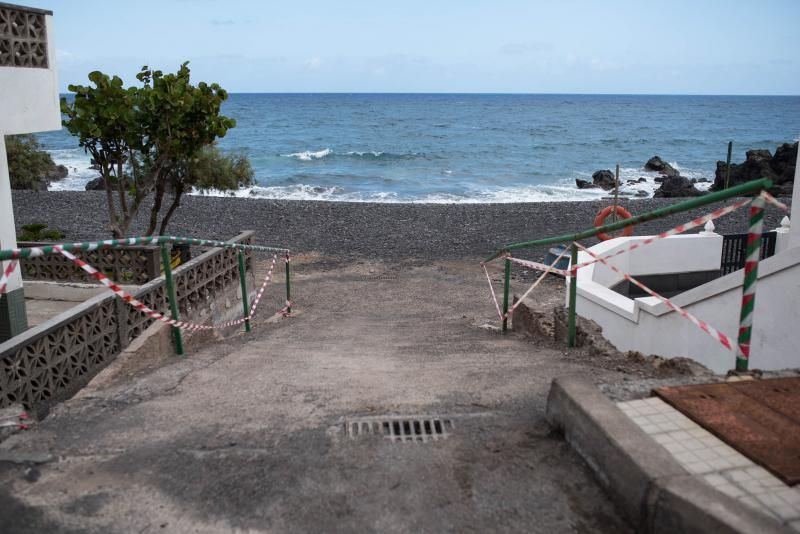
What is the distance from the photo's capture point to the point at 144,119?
1211 cm

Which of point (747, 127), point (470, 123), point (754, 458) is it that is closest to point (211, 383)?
point (754, 458)

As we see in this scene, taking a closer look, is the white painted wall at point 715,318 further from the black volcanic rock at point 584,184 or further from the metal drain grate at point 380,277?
the black volcanic rock at point 584,184

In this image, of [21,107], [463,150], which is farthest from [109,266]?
[463,150]

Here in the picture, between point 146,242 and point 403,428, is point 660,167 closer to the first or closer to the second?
point 146,242

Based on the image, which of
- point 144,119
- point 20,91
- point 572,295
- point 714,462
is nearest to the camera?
point 714,462

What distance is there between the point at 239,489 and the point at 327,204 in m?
24.1

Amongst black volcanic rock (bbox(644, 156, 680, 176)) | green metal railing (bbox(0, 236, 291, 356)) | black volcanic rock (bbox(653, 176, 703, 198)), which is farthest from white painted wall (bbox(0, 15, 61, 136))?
black volcanic rock (bbox(644, 156, 680, 176))

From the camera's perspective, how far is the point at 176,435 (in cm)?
421

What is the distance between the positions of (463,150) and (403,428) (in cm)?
6237

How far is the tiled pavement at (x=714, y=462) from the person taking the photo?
2.83m

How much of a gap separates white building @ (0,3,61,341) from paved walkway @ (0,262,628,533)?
3.12m

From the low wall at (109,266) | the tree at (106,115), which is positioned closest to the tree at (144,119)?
the tree at (106,115)

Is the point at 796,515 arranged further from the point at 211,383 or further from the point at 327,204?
the point at 327,204

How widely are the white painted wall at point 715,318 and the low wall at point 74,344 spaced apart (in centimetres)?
535
